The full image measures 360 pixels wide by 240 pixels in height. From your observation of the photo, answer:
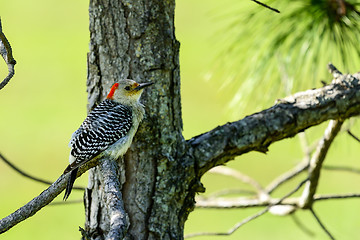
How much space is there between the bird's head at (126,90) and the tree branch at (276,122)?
0.97ft

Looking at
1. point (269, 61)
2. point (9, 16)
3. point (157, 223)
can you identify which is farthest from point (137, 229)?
point (9, 16)

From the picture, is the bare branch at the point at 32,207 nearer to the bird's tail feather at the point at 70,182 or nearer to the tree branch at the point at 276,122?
the bird's tail feather at the point at 70,182

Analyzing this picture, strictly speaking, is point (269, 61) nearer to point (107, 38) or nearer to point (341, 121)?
point (341, 121)

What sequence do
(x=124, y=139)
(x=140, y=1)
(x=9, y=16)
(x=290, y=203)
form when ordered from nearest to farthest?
(x=140, y=1), (x=124, y=139), (x=290, y=203), (x=9, y=16)

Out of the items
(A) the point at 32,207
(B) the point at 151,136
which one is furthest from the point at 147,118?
(A) the point at 32,207

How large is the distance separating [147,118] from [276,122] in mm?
527

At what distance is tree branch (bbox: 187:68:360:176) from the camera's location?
2223 millimetres

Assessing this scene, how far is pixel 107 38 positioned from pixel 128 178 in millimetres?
545

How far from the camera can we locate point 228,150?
224 cm

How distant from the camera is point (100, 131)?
8.46 ft

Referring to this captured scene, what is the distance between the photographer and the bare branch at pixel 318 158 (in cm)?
244

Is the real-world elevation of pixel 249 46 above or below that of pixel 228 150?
above

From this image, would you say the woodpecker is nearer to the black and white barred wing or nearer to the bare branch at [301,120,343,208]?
the black and white barred wing

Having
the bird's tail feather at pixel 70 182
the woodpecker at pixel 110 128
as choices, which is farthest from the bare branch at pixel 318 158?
the bird's tail feather at pixel 70 182
